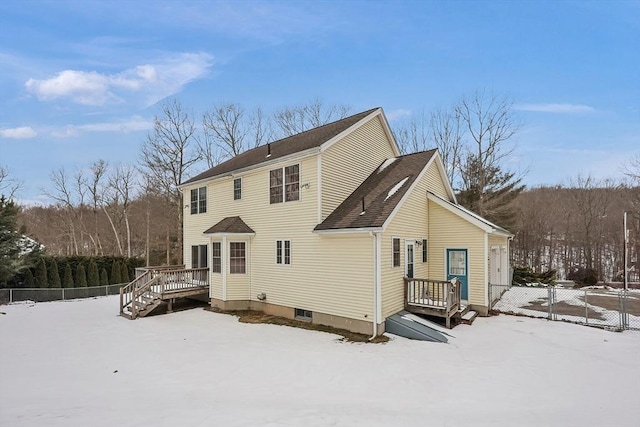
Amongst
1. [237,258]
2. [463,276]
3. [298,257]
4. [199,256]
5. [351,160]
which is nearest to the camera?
[298,257]

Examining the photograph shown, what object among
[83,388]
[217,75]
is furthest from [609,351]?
[217,75]

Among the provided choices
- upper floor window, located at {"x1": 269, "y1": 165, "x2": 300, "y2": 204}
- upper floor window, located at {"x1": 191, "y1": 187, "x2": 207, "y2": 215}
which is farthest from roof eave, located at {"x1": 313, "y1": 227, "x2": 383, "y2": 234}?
upper floor window, located at {"x1": 191, "y1": 187, "x2": 207, "y2": 215}

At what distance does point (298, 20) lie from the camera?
13922 mm

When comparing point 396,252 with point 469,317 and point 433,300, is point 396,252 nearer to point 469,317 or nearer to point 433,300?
point 433,300

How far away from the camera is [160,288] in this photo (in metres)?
13.9

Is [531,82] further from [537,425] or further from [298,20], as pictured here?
[537,425]

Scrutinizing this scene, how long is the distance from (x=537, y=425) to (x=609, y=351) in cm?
565

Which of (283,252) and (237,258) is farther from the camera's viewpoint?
(237,258)

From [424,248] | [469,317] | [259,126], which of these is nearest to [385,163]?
[424,248]

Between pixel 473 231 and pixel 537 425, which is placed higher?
pixel 473 231

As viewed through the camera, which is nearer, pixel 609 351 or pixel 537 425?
pixel 537 425

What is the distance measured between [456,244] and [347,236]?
471cm

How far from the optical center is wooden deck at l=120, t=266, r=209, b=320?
13711 millimetres

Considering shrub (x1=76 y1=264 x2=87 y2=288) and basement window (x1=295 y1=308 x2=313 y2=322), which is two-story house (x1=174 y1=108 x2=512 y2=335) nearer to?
basement window (x1=295 y1=308 x2=313 y2=322)
